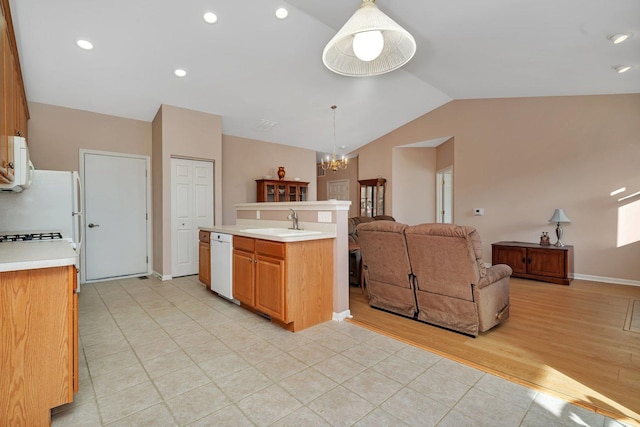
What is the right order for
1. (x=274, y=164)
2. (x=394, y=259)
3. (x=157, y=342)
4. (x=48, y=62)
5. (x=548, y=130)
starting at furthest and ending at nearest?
(x=274, y=164)
(x=548, y=130)
(x=48, y=62)
(x=394, y=259)
(x=157, y=342)

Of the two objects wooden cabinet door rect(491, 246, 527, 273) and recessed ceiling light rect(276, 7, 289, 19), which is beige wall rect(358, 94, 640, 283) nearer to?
wooden cabinet door rect(491, 246, 527, 273)

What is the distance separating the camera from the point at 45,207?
346 cm

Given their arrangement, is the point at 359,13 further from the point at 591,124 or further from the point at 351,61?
the point at 591,124

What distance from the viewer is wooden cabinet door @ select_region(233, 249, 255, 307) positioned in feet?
10.2

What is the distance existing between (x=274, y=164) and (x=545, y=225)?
17.5ft

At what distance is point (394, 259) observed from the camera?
3076 mm

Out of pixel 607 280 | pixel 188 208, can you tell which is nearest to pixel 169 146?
pixel 188 208

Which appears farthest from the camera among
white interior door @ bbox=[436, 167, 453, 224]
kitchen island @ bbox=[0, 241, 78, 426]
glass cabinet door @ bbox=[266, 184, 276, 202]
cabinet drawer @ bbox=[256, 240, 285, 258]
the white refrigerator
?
white interior door @ bbox=[436, 167, 453, 224]

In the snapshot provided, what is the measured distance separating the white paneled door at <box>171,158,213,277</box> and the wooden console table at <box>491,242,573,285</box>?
5.06m

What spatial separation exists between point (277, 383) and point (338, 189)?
759 cm

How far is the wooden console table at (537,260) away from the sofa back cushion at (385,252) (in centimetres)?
299

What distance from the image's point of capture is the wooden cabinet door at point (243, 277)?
310cm

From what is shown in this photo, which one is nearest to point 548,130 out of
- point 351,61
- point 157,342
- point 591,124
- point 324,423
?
point 591,124

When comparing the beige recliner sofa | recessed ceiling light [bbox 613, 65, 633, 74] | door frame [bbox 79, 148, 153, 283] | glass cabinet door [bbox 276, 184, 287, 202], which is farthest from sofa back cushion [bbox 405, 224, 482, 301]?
door frame [bbox 79, 148, 153, 283]
